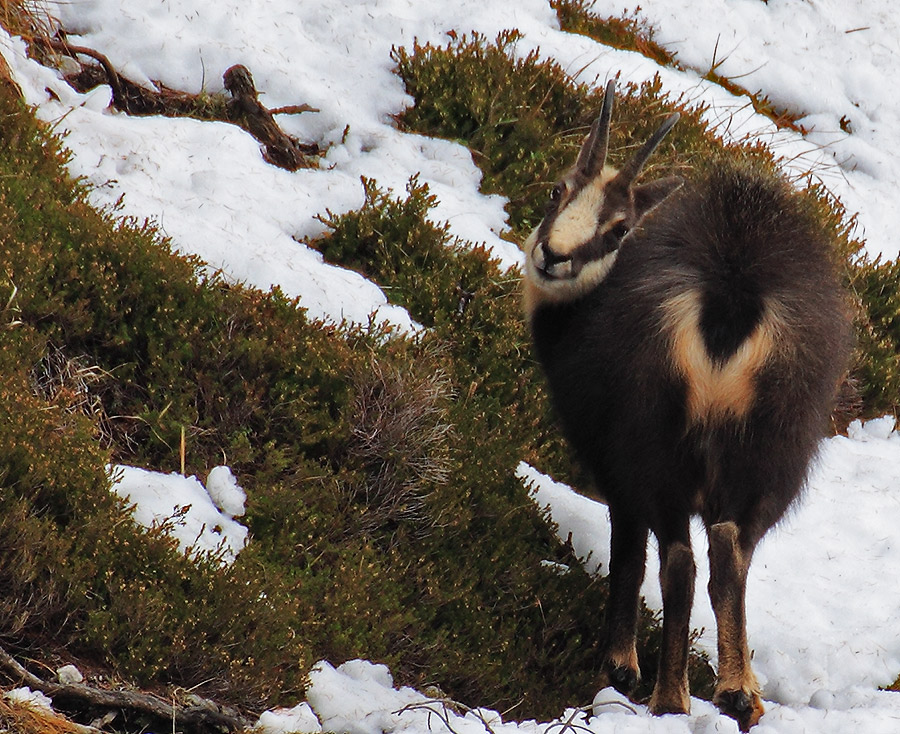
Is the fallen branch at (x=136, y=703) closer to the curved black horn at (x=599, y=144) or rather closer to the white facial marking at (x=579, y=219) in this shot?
the white facial marking at (x=579, y=219)

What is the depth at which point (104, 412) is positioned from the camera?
5.41 m

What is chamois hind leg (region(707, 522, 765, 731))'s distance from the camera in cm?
472

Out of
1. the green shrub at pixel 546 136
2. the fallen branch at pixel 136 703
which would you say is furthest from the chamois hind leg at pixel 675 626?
the green shrub at pixel 546 136

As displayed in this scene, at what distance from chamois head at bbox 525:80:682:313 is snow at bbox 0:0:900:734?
1247 mm

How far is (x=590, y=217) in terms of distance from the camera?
5590 millimetres

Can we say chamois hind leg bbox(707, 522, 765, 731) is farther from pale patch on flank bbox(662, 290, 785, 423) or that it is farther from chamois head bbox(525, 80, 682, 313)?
chamois head bbox(525, 80, 682, 313)

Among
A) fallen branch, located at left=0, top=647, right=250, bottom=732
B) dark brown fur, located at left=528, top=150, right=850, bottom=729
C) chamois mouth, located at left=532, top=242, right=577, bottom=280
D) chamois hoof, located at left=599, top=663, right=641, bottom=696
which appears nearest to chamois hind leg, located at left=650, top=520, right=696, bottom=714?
dark brown fur, located at left=528, top=150, right=850, bottom=729

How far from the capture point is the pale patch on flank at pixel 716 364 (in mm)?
4508

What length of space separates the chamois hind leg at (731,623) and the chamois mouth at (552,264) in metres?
1.43

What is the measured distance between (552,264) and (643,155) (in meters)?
0.69

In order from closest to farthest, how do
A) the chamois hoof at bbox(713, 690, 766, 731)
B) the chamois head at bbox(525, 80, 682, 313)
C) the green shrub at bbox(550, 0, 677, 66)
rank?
the chamois hoof at bbox(713, 690, 766, 731) < the chamois head at bbox(525, 80, 682, 313) < the green shrub at bbox(550, 0, 677, 66)

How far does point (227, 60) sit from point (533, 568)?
14.2ft

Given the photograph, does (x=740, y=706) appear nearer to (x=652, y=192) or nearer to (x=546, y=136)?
(x=652, y=192)

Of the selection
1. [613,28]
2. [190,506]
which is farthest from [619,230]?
[613,28]
